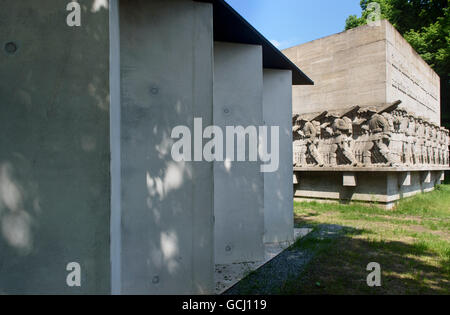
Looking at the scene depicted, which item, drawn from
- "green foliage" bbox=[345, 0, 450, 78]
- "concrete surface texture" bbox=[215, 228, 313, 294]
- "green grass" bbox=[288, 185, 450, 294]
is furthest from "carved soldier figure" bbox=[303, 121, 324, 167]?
"green foliage" bbox=[345, 0, 450, 78]

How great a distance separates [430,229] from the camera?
888 cm

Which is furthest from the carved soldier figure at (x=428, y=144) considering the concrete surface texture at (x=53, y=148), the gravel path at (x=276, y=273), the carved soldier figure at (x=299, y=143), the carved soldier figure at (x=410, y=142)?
the concrete surface texture at (x=53, y=148)

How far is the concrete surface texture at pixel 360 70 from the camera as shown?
12234 mm

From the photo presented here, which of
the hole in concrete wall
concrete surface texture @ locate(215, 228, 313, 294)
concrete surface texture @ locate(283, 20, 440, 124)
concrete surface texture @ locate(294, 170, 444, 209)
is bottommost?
concrete surface texture @ locate(215, 228, 313, 294)

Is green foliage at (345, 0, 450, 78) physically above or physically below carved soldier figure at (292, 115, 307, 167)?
above

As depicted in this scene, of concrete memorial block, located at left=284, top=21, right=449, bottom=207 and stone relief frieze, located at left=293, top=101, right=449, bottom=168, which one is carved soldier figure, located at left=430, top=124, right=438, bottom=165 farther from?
stone relief frieze, located at left=293, top=101, right=449, bottom=168

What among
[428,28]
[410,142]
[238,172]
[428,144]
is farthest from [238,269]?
[428,28]

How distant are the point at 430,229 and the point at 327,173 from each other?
500 cm

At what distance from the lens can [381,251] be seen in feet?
21.7

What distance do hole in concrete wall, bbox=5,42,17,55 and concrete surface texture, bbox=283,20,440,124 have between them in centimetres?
1239

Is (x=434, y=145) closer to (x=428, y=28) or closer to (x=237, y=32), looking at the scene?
(x=428, y=28)

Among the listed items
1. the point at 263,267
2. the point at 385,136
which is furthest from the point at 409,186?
the point at 263,267

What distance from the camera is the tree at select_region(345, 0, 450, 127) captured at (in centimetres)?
2258
